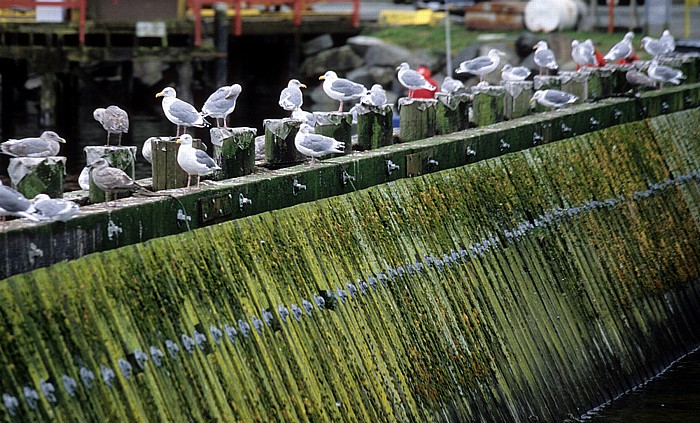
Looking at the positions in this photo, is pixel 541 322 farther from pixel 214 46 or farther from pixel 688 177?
pixel 214 46

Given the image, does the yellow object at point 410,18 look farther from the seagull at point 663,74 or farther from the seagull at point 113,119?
the seagull at point 113,119

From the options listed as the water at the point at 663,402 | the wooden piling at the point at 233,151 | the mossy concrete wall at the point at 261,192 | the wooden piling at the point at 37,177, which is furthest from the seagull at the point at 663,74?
the wooden piling at the point at 37,177

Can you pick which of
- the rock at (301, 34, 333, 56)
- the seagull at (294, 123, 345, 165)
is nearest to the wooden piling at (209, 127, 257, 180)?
the seagull at (294, 123, 345, 165)

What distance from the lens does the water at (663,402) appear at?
13727 millimetres

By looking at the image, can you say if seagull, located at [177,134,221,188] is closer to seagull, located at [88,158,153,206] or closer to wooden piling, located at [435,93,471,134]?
seagull, located at [88,158,153,206]

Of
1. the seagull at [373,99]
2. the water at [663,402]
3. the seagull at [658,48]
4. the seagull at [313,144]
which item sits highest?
the seagull at [658,48]

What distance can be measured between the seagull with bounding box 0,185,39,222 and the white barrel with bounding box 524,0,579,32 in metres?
33.9

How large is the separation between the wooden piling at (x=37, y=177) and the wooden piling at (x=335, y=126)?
3.92m

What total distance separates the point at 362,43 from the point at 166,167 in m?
31.9

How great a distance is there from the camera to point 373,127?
13938 mm

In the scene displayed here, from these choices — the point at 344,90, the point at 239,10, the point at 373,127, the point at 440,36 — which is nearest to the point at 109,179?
the point at 373,127

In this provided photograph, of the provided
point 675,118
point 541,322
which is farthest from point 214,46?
point 541,322

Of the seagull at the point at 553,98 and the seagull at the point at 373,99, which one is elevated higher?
the seagull at the point at 373,99

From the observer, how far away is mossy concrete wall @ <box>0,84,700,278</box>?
8648mm
